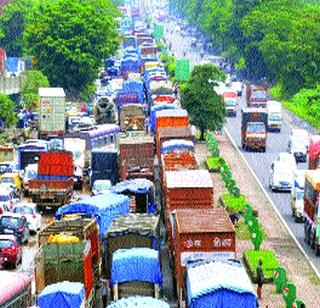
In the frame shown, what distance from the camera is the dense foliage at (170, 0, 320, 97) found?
299 ft

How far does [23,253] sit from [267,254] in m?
8.35

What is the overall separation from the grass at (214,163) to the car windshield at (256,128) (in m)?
5.45

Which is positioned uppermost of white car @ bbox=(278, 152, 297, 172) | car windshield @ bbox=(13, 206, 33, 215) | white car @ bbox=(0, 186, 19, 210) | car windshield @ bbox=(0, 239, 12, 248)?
white car @ bbox=(278, 152, 297, 172)

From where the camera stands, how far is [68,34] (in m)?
86.2

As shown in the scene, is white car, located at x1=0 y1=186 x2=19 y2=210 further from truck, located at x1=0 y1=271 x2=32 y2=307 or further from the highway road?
truck, located at x1=0 y1=271 x2=32 y2=307

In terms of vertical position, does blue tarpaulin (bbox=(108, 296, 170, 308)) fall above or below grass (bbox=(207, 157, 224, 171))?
below

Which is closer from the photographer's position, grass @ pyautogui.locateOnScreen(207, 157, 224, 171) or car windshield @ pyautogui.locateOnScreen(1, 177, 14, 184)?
car windshield @ pyautogui.locateOnScreen(1, 177, 14, 184)

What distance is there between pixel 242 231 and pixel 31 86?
37905mm

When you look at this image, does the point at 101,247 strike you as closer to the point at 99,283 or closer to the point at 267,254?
the point at 99,283

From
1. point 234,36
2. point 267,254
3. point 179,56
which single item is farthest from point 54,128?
point 179,56

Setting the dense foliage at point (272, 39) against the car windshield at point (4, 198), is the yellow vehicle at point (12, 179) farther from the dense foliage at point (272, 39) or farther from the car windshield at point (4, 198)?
the dense foliage at point (272, 39)

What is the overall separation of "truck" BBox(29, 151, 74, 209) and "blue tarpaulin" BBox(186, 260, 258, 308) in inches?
756

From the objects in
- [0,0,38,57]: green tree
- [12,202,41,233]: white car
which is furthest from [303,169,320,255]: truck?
[0,0,38,57]: green tree

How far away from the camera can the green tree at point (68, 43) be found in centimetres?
8525
